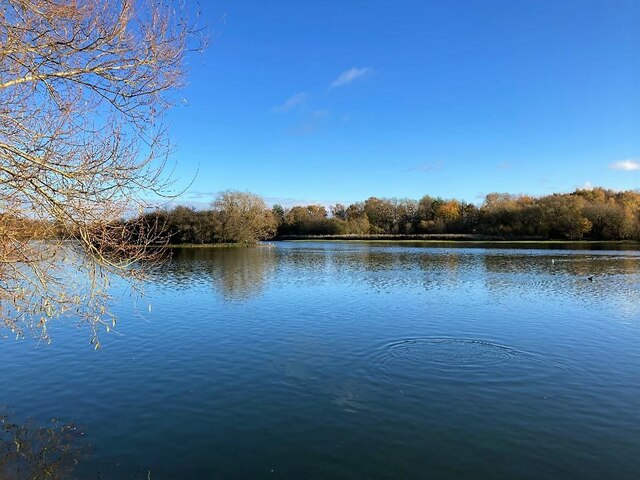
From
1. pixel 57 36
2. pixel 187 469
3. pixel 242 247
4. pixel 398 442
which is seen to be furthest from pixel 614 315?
pixel 242 247

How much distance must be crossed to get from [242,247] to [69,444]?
219 feet

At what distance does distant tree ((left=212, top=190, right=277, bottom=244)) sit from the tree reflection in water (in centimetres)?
6783

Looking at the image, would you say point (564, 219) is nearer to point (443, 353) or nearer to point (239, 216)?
point (239, 216)

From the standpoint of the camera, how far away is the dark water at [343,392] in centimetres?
685

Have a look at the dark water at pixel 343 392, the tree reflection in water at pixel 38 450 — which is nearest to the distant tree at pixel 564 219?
the dark water at pixel 343 392

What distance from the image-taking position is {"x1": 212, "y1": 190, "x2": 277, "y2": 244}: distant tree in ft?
247

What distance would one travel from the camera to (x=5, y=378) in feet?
34.4

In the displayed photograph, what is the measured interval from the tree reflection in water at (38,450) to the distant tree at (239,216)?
67.8m

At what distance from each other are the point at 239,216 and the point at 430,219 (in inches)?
2106

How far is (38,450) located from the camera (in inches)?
283

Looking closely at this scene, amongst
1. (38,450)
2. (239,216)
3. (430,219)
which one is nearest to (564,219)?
(430,219)

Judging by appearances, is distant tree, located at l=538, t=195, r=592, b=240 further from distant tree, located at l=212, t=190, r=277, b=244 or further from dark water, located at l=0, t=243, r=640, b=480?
dark water, located at l=0, t=243, r=640, b=480

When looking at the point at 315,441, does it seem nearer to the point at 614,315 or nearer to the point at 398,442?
the point at 398,442

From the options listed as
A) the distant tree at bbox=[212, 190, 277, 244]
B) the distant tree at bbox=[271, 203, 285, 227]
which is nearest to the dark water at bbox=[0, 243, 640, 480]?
the distant tree at bbox=[212, 190, 277, 244]
